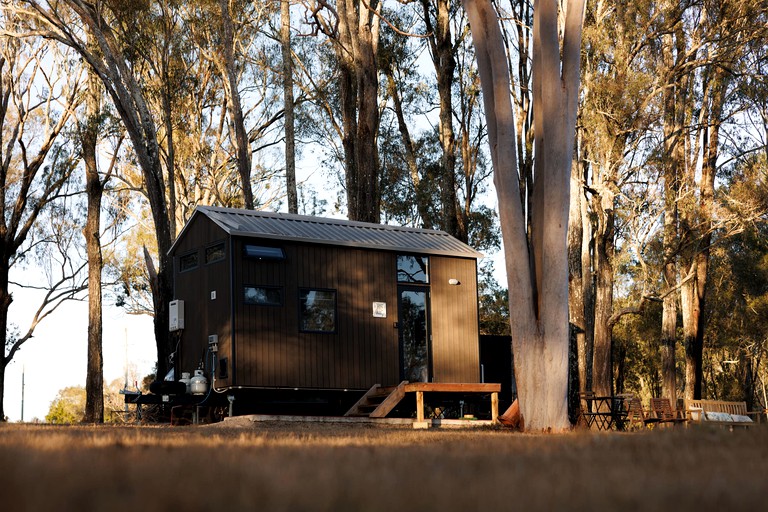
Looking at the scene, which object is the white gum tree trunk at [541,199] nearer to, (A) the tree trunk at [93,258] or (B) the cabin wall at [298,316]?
(B) the cabin wall at [298,316]

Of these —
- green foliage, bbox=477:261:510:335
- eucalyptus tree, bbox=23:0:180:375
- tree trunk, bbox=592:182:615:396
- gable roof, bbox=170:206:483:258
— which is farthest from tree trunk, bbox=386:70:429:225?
gable roof, bbox=170:206:483:258

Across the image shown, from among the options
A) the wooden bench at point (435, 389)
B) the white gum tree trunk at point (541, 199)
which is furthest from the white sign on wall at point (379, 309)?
the white gum tree trunk at point (541, 199)

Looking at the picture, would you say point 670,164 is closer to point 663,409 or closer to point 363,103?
point 363,103

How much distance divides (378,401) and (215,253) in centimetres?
336

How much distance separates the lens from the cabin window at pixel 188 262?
14719 mm

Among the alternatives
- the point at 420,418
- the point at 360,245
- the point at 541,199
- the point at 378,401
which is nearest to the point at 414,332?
the point at 378,401

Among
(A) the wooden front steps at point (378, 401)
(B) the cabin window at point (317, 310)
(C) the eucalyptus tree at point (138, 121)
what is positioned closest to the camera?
(A) the wooden front steps at point (378, 401)

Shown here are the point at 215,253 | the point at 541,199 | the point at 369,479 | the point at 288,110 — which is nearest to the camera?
the point at 369,479

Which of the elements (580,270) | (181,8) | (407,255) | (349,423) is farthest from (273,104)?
(349,423)

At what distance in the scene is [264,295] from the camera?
13797 millimetres

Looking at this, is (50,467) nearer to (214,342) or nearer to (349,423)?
(349,423)

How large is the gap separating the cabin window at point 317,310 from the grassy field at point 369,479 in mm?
11273

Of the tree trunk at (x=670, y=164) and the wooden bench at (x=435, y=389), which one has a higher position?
the tree trunk at (x=670, y=164)

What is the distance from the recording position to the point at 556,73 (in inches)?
368
